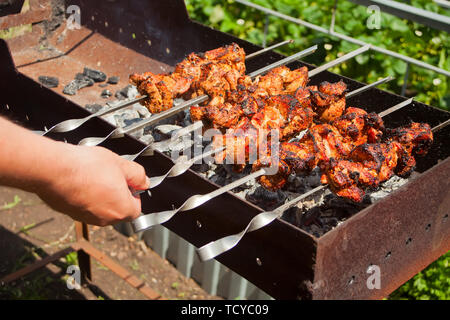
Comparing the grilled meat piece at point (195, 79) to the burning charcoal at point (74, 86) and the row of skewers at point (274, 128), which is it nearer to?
the row of skewers at point (274, 128)

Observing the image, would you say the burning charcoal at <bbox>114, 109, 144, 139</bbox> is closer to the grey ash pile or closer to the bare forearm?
the grey ash pile

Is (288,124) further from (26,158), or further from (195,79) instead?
(26,158)

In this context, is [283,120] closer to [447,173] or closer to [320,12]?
[447,173]

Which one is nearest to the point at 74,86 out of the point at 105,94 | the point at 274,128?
the point at 105,94

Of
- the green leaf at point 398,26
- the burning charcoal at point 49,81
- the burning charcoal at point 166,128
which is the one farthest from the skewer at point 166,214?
the green leaf at point 398,26

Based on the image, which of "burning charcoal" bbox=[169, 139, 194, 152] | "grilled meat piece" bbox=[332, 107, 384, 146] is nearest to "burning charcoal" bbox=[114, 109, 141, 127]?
"burning charcoal" bbox=[169, 139, 194, 152]

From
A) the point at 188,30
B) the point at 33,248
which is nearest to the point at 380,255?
the point at 188,30
